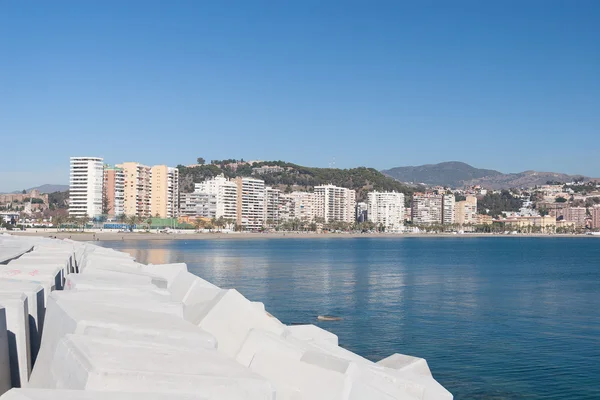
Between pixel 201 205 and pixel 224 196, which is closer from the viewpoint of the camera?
pixel 224 196

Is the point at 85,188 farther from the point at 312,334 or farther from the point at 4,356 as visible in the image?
the point at 4,356

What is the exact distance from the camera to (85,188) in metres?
154

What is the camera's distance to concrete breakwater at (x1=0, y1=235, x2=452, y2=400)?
5.52 metres

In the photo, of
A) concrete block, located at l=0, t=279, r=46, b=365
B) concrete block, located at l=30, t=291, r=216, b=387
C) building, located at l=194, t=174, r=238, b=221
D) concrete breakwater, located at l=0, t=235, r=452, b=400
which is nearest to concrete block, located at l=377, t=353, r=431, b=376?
concrete breakwater, located at l=0, t=235, r=452, b=400

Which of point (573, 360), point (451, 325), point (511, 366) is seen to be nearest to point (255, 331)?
point (511, 366)

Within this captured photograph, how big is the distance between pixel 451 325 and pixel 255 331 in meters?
15.2

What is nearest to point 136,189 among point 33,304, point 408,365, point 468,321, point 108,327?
point 468,321

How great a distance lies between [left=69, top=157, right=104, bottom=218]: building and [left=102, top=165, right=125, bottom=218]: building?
2067 mm

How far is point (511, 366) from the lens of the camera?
656 inches

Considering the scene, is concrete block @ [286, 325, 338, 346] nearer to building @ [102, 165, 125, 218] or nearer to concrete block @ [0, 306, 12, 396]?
concrete block @ [0, 306, 12, 396]

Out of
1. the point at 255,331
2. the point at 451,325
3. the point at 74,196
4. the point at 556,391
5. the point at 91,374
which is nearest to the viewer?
the point at 91,374

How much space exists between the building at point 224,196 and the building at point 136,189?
2234 centimetres

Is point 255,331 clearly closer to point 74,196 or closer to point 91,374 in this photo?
point 91,374

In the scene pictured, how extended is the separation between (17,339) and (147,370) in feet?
8.90
